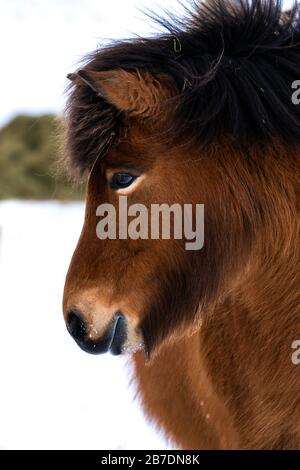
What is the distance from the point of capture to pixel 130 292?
2029mm

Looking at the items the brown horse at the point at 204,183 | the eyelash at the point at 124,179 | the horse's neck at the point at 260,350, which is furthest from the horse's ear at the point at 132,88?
the horse's neck at the point at 260,350

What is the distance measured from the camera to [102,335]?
79.7 inches

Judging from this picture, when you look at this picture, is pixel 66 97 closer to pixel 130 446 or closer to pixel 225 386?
pixel 225 386

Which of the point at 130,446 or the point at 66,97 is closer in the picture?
the point at 66,97

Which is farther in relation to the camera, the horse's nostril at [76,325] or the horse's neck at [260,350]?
the horse's neck at [260,350]

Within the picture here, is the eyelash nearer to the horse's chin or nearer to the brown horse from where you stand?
the brown horse

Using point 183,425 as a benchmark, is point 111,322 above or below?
above

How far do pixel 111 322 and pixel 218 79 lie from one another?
0.70 metres

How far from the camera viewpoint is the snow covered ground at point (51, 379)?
371 centimetres

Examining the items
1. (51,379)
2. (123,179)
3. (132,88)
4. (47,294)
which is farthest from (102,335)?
(47,294)

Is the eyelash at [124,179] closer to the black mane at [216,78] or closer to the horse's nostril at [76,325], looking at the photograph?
the black mane at [216,78]

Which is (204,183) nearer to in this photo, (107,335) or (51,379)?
(107,335)

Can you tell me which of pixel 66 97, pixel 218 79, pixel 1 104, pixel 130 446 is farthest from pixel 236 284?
pixel 1 104

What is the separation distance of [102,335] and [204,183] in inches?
18.6
